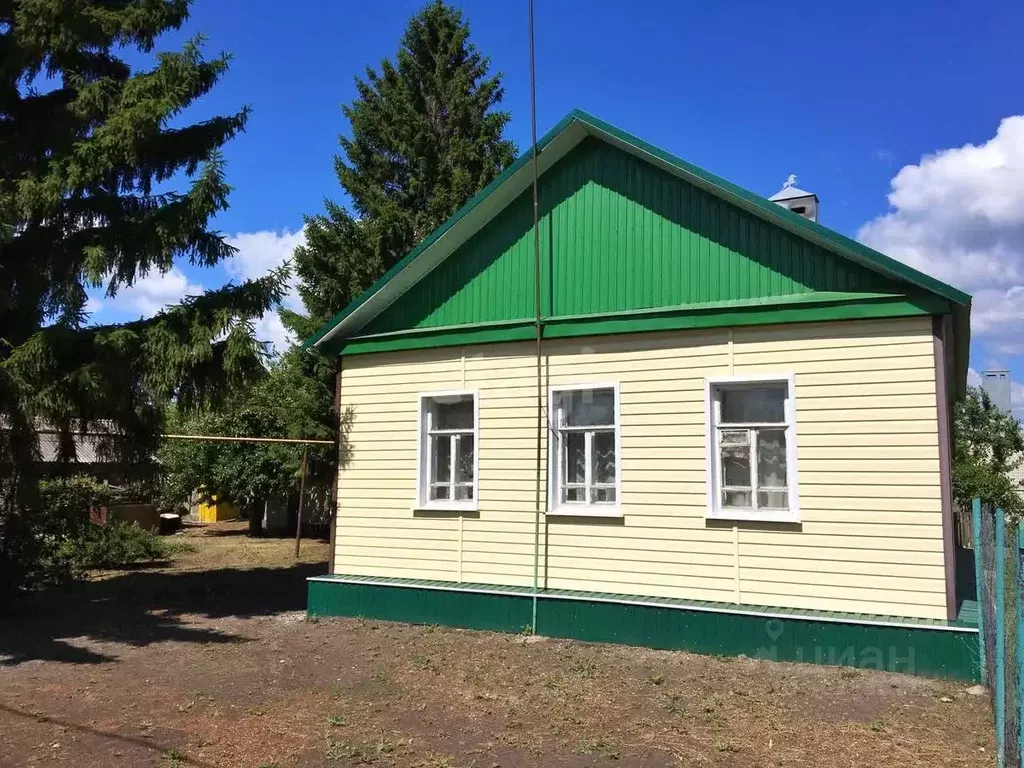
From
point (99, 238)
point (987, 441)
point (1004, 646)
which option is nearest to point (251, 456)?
point (99, 238)

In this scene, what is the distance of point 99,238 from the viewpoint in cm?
1014

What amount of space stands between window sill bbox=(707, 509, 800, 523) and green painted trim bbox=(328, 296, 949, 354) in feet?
6.51

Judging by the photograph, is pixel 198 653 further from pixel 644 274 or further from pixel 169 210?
pixel 644 274

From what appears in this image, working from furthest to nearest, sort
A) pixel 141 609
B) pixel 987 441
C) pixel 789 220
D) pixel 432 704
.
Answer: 1. pixel 987 441
2. pixel 141 609
3. pixel 789 220
4. pixel 432 704

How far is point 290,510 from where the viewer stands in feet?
81.4

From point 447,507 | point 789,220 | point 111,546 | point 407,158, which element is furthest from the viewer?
point 407,158

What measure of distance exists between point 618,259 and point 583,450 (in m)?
2.32

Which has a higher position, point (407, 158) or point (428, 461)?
point (407, 158)

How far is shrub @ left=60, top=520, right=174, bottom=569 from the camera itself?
16.1 meters

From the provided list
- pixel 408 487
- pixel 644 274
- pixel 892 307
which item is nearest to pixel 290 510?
pixel 408 487

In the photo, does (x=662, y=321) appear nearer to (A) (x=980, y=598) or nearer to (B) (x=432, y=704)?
(A) (x=980, y=598)

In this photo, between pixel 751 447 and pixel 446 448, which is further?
pixel 446 448

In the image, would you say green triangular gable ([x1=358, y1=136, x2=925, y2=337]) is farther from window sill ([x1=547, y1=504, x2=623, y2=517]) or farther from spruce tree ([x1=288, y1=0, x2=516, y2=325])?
spruce tree ([x1=288, y1=0, x2=516, y2=325])

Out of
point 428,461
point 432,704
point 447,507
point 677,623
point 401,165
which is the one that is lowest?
point 432,704
